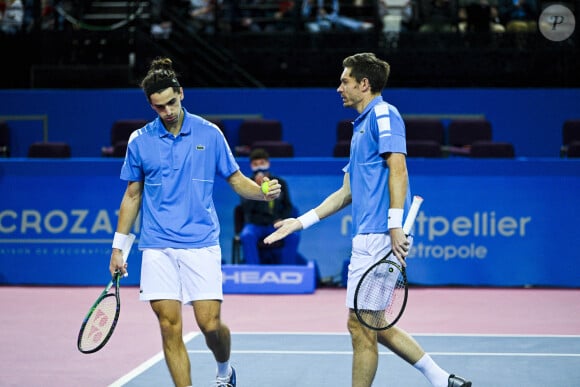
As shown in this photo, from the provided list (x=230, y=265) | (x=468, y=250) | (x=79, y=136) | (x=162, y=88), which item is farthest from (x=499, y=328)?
(x=79, y=136)

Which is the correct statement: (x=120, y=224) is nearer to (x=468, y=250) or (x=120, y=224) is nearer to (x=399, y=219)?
(x=399, y=219)

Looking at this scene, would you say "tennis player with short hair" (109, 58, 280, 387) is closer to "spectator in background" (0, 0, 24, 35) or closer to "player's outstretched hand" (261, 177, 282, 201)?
"player's outstretched hand" (261, 177, 282, 201)

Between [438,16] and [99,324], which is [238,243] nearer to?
[99,324]

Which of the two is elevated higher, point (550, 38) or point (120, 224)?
point (550, 38)

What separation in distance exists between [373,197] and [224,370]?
4.59 feet

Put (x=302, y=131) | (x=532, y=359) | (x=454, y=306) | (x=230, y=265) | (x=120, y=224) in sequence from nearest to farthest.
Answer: (x=120, y=224) → (x=532, y=359) → (x=454, y=306) → (x=230, y=265) → (x=302, y=131)

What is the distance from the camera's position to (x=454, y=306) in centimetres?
1007

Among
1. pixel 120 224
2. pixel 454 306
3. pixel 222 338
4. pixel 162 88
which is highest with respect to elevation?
pixel 162 88

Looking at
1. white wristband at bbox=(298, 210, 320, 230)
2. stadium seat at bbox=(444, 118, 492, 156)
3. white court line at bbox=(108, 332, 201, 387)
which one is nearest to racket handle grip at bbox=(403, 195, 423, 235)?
white wristband at bbox=(298, 210, 320, 230)

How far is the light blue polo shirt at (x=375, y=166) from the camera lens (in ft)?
17.5

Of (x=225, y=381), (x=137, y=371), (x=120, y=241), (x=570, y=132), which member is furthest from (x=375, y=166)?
(x=570, y=132)

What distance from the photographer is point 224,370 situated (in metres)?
5.89

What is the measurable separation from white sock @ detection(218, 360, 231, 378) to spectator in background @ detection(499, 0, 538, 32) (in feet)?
35.8

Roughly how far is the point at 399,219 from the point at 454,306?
5044 mm
